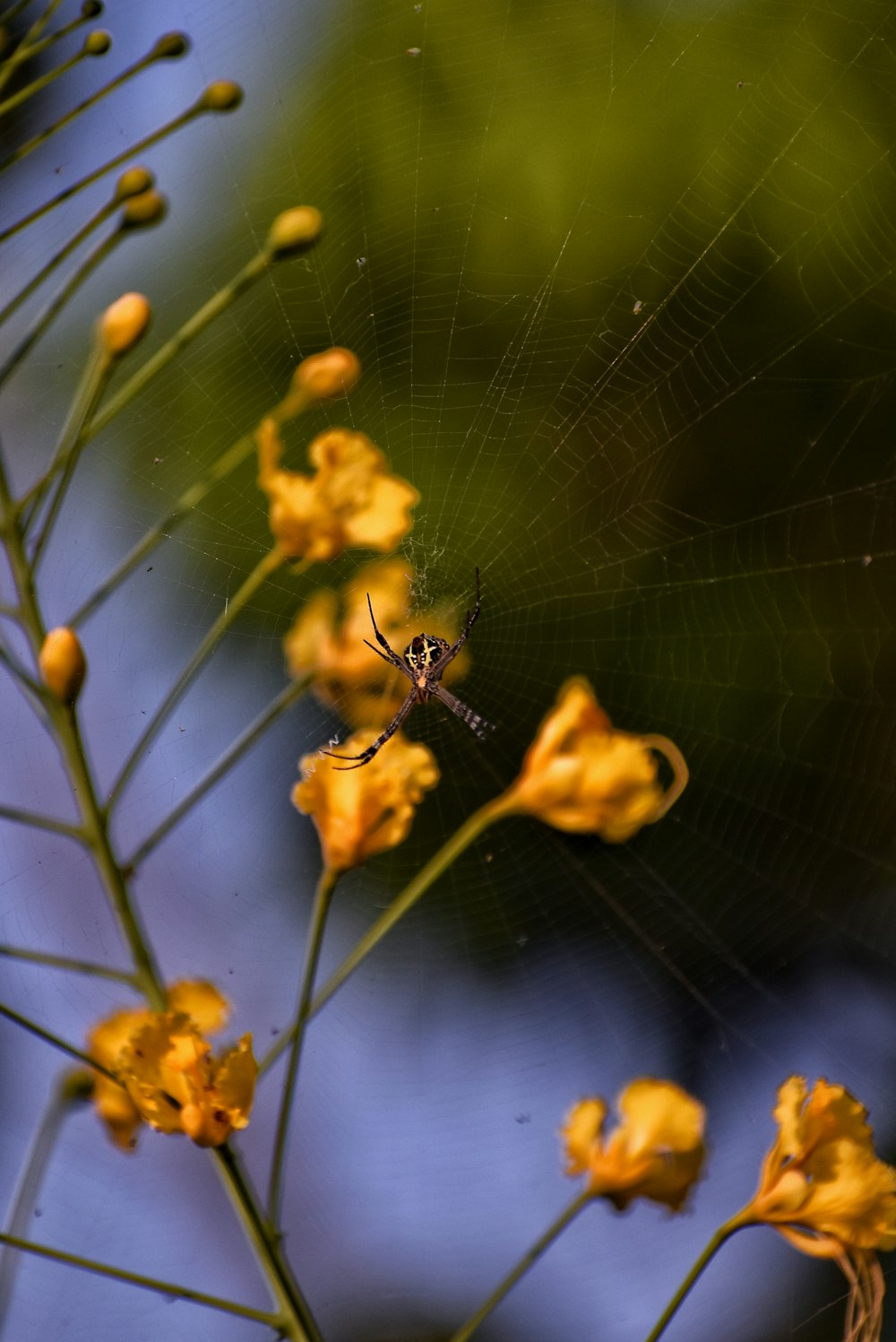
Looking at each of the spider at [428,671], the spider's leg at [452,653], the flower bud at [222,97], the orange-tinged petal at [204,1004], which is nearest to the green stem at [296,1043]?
the orange-tinged petal at [204,1004]

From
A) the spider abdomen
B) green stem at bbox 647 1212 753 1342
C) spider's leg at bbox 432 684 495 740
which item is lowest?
green stem at bbox 647 1212 753 1342

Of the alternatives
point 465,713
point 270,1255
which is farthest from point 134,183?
point 465,713

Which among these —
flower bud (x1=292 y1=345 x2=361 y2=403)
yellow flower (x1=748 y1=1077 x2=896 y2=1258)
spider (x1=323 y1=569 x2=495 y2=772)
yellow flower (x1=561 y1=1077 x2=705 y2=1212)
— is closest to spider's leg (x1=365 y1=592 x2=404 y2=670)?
spider (x1=323 y1=569 x2=495 y2=772)

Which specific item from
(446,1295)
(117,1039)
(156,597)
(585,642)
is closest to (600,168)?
(585,642)

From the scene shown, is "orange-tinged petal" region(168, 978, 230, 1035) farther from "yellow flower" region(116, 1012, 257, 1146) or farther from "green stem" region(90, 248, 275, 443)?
"green stem" region(90, 248, 275, 443)

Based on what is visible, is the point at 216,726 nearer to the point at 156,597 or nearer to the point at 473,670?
the point at 156,597

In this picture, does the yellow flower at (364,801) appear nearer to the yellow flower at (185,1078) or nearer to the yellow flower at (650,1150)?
the yellow flower at (185,1078)
